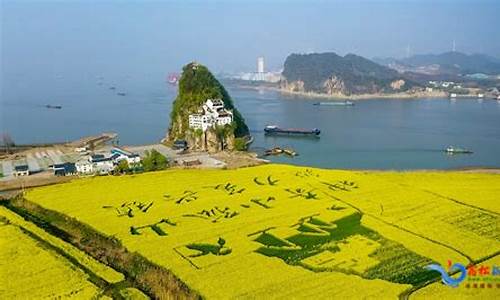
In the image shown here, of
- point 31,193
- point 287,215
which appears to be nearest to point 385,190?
point 287,215

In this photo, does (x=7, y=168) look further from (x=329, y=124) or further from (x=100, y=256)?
(x=329, y=124)

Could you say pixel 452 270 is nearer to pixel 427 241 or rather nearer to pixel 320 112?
pixel 427 241

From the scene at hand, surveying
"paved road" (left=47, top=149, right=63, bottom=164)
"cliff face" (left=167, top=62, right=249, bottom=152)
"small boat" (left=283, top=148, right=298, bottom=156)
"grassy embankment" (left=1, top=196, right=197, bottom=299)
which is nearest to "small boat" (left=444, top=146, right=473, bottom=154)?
"small boat" (left=283, top=148, right=298, bottom=156)

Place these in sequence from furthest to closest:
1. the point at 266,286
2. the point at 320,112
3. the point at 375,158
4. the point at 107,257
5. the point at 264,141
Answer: the point at 320,112 < the point at 264,141 < the point at 375,158 < the point at 107,257 < the point at 266,286

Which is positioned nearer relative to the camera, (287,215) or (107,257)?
(107,257)

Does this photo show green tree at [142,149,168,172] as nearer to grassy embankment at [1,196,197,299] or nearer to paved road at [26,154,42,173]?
paved road at [26,154,42,173]

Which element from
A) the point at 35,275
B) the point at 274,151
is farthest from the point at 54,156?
the point at 35,275
